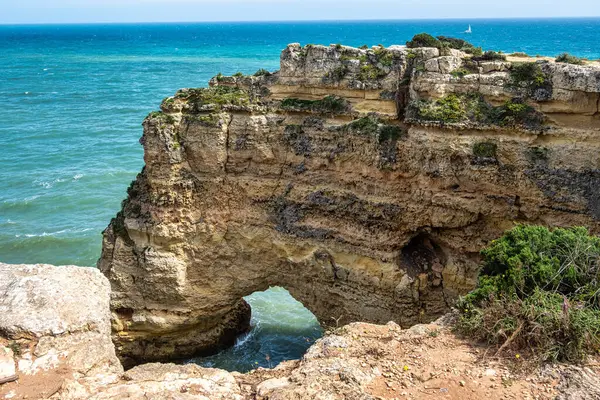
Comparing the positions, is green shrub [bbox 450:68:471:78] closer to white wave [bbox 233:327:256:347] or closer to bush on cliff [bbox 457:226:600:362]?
bush on cliff [bbox 457:226:600:362]

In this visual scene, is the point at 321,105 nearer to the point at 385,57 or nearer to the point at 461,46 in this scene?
the point at 385,57

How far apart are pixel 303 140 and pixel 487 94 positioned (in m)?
6.13

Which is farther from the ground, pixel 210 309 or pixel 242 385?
pixel 242 385

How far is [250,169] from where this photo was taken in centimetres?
2070

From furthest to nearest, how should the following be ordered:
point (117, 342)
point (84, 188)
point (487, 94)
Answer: point (84, 188) → point (117, 342) → point (487, 94)

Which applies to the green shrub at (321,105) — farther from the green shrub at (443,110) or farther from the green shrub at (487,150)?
the green shrub at (487,150)

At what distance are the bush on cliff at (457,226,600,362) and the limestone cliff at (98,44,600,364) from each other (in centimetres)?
417

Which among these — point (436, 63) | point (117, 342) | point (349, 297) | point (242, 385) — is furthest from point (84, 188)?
point (242, 385)

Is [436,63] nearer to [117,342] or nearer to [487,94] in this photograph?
[487,94]

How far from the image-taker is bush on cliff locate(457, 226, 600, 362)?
11070 millimetres

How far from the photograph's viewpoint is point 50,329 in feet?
36.8

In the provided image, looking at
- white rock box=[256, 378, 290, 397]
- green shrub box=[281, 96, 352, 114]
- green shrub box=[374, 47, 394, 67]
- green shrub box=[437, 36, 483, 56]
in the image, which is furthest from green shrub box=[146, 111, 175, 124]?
white rock box=[256, 378, 290, 397]

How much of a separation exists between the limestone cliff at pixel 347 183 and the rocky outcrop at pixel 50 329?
7.83 m

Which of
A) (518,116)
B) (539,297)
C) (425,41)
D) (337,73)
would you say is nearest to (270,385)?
(539,297)
